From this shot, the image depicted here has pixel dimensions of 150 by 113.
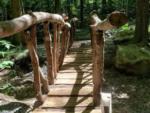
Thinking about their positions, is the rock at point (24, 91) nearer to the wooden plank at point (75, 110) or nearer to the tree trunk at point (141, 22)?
the wooden plank at point (75, 110)

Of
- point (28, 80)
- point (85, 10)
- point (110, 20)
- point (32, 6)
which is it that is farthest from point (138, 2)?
point (85, 10)

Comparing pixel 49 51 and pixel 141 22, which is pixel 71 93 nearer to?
pixel 49 51

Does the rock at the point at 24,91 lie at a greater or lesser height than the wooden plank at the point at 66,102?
lesser

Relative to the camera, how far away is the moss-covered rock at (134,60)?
948 centimetres

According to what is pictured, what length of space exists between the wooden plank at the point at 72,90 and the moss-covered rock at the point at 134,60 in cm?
423

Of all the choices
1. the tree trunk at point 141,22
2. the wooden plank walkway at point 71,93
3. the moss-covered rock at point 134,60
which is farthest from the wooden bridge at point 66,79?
the tree trunk at point 141,22

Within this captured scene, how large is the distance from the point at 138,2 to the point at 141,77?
3016mm

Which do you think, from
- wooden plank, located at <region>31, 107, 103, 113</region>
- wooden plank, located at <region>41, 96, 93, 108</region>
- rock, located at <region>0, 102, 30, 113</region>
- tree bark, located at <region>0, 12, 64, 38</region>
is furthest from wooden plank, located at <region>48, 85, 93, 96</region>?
rock, located at <region>0, 102, 30, 113</region>

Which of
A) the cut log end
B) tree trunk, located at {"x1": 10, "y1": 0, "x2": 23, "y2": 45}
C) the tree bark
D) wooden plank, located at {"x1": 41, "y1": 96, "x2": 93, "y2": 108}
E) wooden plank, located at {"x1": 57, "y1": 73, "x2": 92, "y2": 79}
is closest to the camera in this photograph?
the tree bark

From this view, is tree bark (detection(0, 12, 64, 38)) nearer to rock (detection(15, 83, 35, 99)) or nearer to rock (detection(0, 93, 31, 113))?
rock (detection(0, 93, 31, 113))

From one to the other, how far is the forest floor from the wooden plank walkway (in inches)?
51.3

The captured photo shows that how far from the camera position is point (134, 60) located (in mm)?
9586

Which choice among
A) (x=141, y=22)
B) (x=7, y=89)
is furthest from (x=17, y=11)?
(x=141, y=22)

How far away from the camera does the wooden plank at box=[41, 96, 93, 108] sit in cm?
478
